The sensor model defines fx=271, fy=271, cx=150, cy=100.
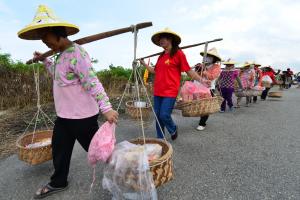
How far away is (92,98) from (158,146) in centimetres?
92

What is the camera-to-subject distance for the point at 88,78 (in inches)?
103

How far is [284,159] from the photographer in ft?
13.5

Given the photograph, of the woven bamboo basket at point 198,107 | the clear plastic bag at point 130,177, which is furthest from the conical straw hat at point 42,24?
the woven bamboo basket at point 198,107

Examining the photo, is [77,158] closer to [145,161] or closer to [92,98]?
[92,98]

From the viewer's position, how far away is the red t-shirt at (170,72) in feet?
14.0

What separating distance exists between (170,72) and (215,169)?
1617 mm

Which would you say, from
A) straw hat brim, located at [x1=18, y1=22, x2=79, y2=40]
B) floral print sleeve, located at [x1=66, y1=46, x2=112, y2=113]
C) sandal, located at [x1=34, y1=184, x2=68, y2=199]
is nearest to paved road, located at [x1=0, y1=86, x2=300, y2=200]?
sandal, located at [x1=34, y1=184, x2=68, y2=199]

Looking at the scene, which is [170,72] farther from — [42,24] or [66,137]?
[42,24]

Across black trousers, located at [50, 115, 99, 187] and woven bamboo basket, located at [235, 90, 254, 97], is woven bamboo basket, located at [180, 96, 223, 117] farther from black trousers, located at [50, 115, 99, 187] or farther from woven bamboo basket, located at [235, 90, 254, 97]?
woven bamboo basket, located at [235, 90, 254, 97]

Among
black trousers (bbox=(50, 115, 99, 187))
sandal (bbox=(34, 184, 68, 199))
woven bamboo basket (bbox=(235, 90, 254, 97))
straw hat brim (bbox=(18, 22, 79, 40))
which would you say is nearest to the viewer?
straw hat brim (bbox=(18, 22, 79, 40))

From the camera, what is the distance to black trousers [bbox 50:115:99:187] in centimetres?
283

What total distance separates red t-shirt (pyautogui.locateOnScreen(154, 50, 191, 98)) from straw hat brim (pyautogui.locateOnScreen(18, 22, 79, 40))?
1.76 m

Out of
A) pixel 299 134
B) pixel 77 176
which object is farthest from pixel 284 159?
pixel 77 176

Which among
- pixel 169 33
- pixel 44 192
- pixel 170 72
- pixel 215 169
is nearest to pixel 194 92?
pixel 170 72
